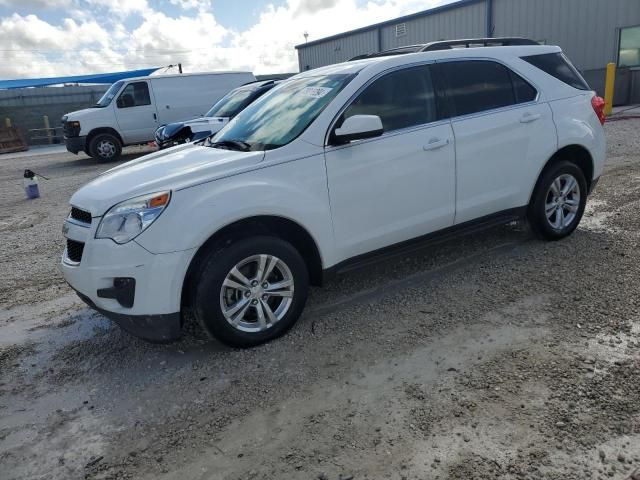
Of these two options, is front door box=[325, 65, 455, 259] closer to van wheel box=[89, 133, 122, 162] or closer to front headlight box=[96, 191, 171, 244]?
front headlight box=[96, 191, 171, 244]

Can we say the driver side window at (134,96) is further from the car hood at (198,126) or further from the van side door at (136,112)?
the car hood at (198,126)

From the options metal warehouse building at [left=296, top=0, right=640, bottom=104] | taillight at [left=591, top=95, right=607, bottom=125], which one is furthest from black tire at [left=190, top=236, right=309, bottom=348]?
metal warehouse building at [left=296, top=0, right=640, bottom=104]

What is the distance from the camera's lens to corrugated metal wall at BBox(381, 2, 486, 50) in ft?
74.7

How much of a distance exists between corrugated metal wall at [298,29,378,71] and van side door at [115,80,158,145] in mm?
16581

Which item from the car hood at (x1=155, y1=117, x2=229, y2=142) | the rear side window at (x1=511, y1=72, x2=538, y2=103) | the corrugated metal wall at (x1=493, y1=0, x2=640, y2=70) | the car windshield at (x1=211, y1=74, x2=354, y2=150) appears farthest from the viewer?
the corrugated metal wall at (x1=493, y1=0, x2=640, y2=70)

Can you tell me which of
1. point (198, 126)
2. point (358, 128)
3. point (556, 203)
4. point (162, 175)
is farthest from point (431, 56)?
point (198, 126)

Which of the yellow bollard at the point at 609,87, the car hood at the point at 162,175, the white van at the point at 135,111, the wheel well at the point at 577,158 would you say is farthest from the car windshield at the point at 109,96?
the yellow bollard at the point at 609,87

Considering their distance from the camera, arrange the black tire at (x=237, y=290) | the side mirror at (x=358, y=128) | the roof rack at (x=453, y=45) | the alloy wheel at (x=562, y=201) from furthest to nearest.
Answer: the alloy wheel at (x=562, y=201) < the roof rack at (x=453, y=45) < the side mirror at (x=358, y=128) < the black tire at (x=237, y=290)

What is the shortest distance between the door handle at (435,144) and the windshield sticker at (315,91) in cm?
86

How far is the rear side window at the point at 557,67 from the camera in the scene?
15.8 feet

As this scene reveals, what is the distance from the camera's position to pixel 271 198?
340 centimetres

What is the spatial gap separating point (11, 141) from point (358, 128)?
24.5m

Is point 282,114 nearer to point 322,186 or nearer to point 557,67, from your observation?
point 322,186

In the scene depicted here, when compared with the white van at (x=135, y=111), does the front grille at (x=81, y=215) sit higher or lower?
lower
